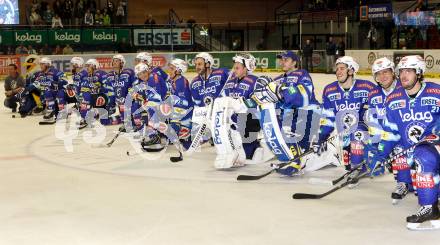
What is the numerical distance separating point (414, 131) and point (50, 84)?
9.42 metres

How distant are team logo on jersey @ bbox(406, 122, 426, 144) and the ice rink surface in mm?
622

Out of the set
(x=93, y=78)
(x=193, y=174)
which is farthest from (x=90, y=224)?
(x=93, y=78)

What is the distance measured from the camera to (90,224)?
506 cm

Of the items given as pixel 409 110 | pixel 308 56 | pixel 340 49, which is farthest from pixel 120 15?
pixel 409 110

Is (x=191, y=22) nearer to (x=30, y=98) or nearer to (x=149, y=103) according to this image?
(x=30, y=98)

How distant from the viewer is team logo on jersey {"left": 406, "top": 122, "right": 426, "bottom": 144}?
5214 millimetres

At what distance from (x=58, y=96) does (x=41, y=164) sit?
5344 mm

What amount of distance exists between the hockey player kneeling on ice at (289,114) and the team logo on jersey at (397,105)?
5.51ft

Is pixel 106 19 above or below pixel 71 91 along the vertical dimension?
above

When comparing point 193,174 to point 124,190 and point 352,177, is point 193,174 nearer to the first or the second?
point 124,190

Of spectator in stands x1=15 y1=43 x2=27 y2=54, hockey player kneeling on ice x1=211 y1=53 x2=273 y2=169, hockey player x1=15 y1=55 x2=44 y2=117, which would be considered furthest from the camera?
spectator in stands x1=15 y1=43 x2=27 y2=54

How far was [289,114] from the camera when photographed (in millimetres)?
7152

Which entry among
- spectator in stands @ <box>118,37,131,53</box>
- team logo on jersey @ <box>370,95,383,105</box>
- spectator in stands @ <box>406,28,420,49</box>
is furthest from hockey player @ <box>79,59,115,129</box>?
spectator in stands @ <box>406,28,420,49</box>

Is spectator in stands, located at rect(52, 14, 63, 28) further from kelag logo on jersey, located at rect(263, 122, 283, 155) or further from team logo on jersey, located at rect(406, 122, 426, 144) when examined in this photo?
Answer: team logo on jersey, located at rect(406, 122, 426, 144)
